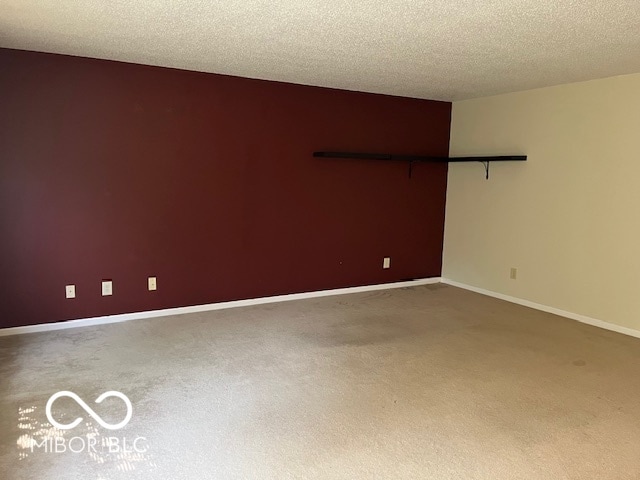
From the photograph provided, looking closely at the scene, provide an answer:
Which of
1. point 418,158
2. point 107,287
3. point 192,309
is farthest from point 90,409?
point 418,158

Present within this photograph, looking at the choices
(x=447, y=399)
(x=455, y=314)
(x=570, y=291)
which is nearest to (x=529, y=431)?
(x=447, y=399)

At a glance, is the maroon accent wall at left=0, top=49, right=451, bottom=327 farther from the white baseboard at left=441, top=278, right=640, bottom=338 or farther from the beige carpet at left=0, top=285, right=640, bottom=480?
the white baseboard at left=441, top=278, right=640, bottom=338

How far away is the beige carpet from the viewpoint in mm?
2230

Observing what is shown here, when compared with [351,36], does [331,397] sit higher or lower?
lower

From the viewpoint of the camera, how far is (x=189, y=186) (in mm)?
4328

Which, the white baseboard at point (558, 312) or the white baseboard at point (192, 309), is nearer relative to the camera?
the white baseboard at point (192, 309)

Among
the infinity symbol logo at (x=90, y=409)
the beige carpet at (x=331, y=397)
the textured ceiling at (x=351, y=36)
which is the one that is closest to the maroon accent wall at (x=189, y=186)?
the textured ceiling at (x=351, y=36)

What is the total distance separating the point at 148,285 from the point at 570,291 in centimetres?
374

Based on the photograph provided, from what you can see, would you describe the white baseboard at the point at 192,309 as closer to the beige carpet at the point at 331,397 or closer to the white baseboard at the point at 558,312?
the beige carpet at the point at 331,397

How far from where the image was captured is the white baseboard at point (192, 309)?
12.6 ft

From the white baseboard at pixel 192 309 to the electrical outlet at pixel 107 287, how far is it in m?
0.19

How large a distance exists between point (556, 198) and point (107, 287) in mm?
4017

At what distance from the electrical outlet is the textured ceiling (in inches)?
68.8

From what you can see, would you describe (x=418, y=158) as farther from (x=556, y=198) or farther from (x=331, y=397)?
(x=331, y=397)
